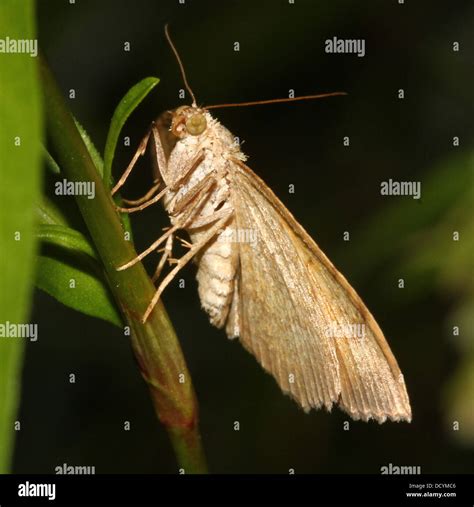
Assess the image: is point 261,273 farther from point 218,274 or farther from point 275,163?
point 275,163

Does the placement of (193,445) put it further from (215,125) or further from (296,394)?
(215,125)

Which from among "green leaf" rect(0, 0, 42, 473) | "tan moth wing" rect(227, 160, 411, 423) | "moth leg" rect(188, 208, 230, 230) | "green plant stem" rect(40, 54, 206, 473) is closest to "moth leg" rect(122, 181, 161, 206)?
"moth leg" rect(188, 208, 230, 230)

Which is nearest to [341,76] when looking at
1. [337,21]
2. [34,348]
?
[337,21]

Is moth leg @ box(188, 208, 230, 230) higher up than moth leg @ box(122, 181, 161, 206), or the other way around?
moth leg @ box(122, 181, 161, 206)

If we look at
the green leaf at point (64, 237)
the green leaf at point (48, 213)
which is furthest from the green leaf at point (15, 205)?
the green leaf at point (48, 213)

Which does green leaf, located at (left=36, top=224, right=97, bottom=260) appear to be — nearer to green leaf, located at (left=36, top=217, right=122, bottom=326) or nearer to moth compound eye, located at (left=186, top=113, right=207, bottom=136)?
green leaf, located at (left=36, top=217, right=122, bottom=326)

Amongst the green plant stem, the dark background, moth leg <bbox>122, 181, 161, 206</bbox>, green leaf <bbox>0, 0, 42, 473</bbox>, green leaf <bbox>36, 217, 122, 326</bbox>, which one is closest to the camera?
green leaf <bbox>0, 0, 42, 473</bbox>

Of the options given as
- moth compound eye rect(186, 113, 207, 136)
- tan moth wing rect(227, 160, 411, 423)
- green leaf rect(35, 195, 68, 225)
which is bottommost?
tan moth wing rect(227, 160, 411, 423)

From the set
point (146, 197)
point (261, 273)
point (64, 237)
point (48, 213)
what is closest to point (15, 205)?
point (64, 237)
